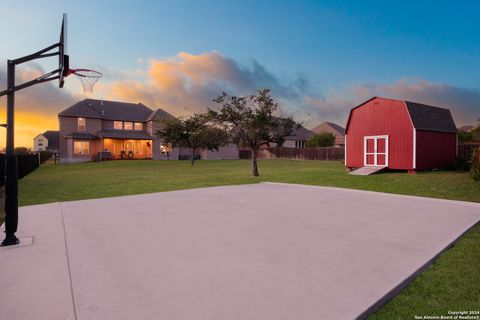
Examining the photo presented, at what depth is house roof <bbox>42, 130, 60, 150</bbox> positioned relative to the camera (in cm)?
7275

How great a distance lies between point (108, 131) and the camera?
38875 millimetres

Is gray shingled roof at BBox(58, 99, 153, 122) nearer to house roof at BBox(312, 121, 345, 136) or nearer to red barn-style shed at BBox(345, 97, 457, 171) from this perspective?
red barn-style shed at BBox(345, 97, 457, 171)

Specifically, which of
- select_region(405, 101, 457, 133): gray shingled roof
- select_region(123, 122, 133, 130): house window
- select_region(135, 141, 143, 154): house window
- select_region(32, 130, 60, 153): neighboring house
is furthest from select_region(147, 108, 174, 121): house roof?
select_region(32, 130, 60, 153): neighboring house

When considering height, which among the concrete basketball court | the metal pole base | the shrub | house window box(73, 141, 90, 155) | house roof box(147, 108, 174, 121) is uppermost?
house roof box(147, 108, 174, 121)

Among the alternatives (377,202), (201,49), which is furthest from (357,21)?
(377,202)

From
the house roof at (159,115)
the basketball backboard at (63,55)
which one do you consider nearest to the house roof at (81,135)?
the house roof at (159,115)

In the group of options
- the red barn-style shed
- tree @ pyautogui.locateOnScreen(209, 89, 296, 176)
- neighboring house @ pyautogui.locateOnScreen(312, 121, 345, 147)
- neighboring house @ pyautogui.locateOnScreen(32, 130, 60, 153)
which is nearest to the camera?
the red barn-style shed

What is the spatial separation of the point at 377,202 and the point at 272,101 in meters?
10.8

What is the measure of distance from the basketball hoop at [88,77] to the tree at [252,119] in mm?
10252

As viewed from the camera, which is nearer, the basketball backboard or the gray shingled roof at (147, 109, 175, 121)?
the basketball backboard

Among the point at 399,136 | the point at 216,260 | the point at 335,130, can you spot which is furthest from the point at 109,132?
the point at 335,130

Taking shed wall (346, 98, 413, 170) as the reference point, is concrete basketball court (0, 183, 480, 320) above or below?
below

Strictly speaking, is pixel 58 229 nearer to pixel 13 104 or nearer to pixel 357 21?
pixel 13 104

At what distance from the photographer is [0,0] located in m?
11.9
